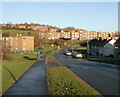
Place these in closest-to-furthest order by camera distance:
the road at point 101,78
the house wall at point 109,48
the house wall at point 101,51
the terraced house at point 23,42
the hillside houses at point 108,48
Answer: the road at point 101,78, the hillside houses at point 108,48, the house wall at point 109,48, the house wall at point 101,51, the terraced house at point 23,42

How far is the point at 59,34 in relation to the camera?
186375 mm

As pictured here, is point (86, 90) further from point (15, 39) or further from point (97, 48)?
point (15, 39)

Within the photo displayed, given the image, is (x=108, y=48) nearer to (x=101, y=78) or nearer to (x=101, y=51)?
(x=101, y=51)

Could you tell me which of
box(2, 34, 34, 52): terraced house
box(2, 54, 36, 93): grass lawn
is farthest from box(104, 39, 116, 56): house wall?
box(2, 34, 34, 52): terraced house

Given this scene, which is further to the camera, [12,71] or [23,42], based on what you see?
[23,42]

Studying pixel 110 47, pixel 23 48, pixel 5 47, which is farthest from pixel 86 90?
pixel 23 48

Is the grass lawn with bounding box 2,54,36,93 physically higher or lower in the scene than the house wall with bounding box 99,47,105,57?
lower

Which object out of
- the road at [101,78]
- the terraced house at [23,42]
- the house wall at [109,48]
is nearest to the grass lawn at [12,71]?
the road at [101,78]

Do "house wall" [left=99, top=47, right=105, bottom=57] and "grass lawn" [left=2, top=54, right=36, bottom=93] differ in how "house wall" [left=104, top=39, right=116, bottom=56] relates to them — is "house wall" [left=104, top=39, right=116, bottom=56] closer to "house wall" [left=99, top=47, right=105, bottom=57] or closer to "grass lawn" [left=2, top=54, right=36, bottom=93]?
"house wall" [left=99, top=47, right=105, bottom=57]

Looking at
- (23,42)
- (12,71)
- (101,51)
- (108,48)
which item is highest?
(23,42)

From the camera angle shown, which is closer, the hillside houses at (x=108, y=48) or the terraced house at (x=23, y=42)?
the hillside houses at (x=108, y=48)

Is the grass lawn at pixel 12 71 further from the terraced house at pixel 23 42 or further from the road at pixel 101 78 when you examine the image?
the terraced house at pixel 23 42

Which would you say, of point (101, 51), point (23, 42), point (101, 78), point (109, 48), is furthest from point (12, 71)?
point (23, 42)

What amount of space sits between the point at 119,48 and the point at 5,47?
27956 millimetres
